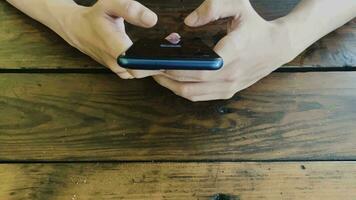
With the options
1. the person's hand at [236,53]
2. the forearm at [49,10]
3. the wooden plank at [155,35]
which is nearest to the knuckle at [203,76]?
the person's hand at [236,53]

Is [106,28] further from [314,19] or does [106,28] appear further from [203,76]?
[314,19]

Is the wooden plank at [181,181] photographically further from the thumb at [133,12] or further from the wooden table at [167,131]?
the thumb at [133,12]

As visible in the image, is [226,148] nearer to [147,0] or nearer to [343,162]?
[343,162]

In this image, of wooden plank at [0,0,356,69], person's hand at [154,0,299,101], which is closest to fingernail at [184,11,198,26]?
person's hand at [154,0,299,101]

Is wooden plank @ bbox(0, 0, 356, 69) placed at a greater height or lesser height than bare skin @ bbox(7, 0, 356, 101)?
lesser

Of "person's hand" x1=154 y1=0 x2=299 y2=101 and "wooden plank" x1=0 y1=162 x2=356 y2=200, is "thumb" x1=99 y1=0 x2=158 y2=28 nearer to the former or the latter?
"person's hand" x1=154 y1=0 x2=299 y2=101

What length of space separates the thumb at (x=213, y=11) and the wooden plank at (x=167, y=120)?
0.40ft

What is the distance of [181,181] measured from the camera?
0.70m

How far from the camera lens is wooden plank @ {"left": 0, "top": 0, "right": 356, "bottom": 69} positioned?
0.81m

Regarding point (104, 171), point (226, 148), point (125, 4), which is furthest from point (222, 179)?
point (125, 4)

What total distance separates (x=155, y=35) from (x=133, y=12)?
142mm

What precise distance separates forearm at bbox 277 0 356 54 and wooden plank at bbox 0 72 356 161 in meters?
0.05

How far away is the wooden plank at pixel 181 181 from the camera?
688mm

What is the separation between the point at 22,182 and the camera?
2.31 ft
